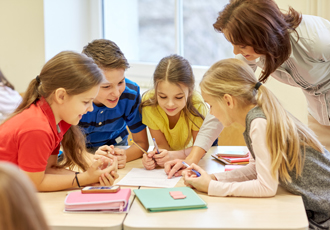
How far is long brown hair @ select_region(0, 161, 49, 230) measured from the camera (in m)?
0.49

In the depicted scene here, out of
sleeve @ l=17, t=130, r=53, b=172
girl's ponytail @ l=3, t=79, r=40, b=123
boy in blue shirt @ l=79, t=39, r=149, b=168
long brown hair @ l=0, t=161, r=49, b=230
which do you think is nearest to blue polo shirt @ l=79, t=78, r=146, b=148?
boy in blue shirt @ l=79, t=39, r=149, b=168

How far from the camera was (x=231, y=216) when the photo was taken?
3.41ft

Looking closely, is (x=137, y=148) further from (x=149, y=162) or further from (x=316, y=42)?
(x=316, y=42)

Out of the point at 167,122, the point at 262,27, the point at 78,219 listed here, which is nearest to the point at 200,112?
the point at 167,122

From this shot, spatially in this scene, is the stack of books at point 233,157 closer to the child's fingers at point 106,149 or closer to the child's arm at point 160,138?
the child's arm at point 160,138

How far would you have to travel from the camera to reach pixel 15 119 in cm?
125

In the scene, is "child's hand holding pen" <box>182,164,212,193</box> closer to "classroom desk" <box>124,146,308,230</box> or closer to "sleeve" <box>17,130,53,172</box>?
"classroom desk" <box>124,146,308,230</box>

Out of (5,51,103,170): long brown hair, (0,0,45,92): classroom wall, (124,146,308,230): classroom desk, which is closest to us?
(124,146,308,230): classroom desk

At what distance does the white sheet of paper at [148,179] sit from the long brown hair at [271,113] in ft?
1.21

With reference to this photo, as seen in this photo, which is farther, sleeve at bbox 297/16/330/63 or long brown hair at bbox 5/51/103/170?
sleeve at bbox 297/16/330/63

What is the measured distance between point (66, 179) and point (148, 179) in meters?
0.32

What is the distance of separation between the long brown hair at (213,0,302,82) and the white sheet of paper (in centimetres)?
59

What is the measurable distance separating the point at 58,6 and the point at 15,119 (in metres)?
2.26

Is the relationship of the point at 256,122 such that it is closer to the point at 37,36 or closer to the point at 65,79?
the point at 65,79
